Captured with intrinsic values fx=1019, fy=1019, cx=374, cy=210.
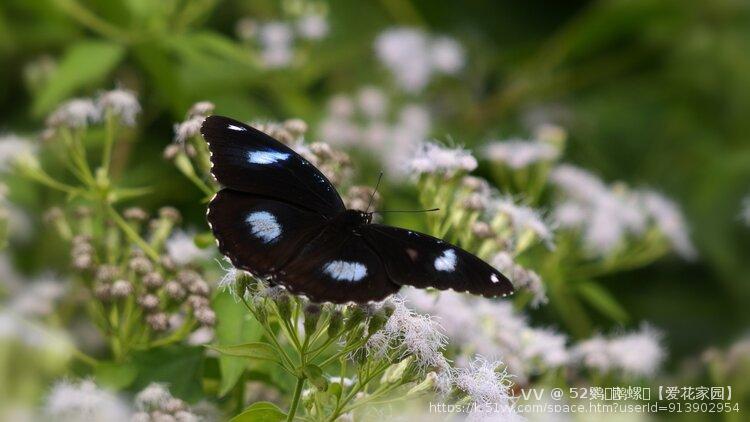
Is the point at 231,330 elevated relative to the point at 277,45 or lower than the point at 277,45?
lower

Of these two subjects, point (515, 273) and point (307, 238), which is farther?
point (515, 273)

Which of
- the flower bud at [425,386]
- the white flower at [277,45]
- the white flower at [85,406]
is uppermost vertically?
the white flower at [277,45]

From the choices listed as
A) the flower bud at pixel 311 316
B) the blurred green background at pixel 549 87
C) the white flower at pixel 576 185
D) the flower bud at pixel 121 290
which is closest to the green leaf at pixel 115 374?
the flower bud at pixel 121 290

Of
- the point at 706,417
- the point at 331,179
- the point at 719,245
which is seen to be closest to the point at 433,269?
the point at 331,179

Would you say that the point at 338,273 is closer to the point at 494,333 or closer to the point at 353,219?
the point at 353,219

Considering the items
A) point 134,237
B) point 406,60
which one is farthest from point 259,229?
point 406,60

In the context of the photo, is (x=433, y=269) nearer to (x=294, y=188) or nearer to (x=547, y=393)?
(x=294, y=188)

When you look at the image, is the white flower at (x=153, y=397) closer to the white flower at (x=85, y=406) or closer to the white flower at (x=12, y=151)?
the white flower at (x=85, y=406)
